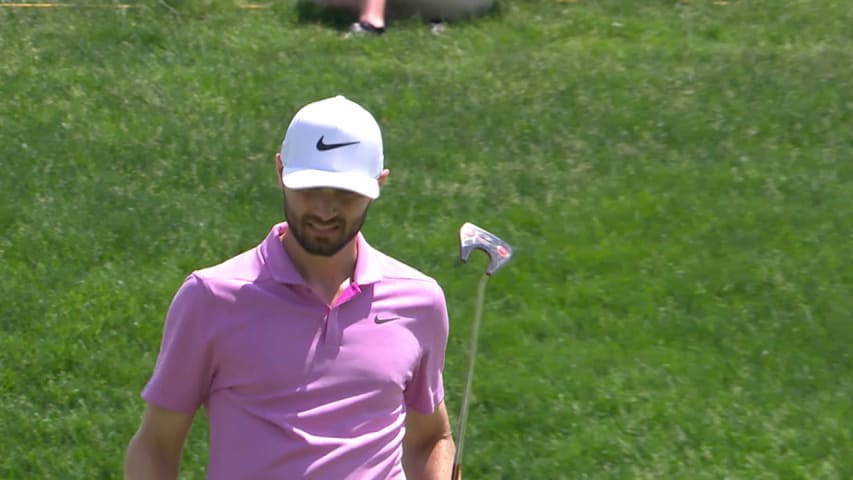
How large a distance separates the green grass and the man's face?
313 centimetres

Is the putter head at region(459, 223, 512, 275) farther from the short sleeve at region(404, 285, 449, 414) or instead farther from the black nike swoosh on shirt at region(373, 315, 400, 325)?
the black nike swoosh on shirt at region(373, 315, 400, 325)

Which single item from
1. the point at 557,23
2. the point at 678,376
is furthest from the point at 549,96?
the point at 678,376

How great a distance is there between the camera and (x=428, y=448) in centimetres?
420

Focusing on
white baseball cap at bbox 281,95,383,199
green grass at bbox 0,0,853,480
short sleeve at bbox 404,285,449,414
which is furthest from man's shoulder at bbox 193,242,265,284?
green grass at bbox 0,0,853,480

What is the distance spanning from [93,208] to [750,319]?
3.62 metres

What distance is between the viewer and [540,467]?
6.68m

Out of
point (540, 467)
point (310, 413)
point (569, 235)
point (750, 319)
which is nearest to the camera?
point (310, 413)

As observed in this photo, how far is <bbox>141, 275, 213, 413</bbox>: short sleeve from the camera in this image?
3.55m

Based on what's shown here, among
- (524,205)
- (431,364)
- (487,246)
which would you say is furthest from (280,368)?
(524,205)

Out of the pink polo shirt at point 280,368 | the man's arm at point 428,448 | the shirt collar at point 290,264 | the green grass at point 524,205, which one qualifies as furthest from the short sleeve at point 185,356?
the green grass at point 524,205

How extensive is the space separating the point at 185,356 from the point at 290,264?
325 mm

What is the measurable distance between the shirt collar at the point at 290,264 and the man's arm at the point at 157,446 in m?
0.40

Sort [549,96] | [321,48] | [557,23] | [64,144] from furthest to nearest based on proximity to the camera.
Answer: [557,23]
[321,48]
[549,96]
[64,144]

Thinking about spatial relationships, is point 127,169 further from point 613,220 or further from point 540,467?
point 540,467
